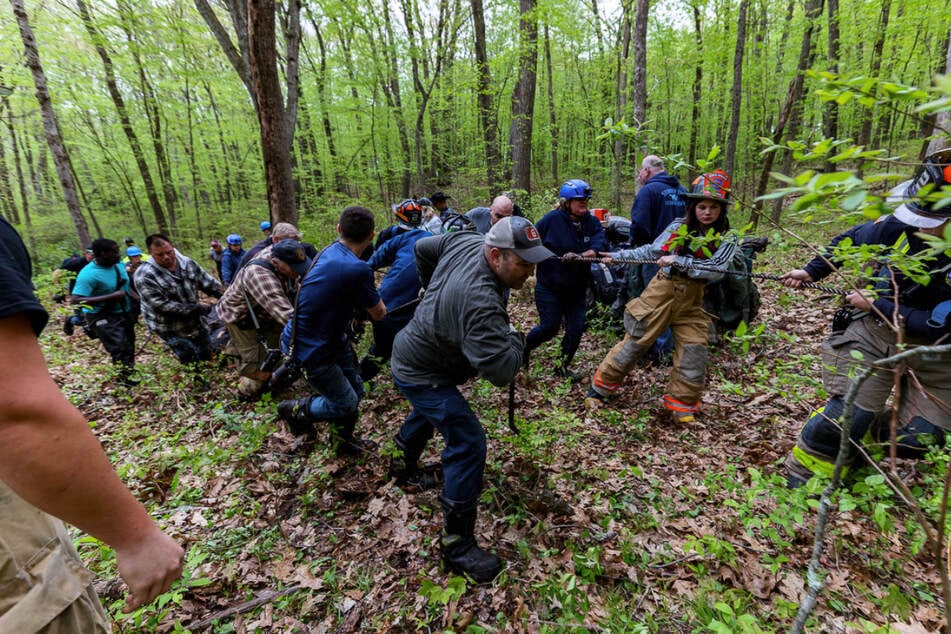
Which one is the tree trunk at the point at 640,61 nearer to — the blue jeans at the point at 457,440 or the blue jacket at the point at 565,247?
the blue jacket at the point at 565,247

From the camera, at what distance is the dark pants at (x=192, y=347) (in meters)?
6.18

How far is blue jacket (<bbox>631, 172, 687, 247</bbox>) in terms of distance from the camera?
541 centimetres

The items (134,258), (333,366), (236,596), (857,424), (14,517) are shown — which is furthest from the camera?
(134,258)

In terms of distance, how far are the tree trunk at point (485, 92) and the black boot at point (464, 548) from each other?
1029 cm

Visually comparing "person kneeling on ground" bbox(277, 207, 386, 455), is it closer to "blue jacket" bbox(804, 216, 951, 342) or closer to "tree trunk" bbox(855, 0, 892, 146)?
"blue jacket" bbox(804, 216, 951, 342)

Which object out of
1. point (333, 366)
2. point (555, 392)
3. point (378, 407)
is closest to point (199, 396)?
point (378, 407)

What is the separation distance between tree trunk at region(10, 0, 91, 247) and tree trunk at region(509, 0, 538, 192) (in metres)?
9.01

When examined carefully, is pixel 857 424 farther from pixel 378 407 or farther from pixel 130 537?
pixel 378 407

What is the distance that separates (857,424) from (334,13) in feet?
41.9

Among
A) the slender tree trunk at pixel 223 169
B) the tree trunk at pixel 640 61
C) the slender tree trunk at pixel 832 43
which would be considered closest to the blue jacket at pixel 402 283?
the tree trunk at pixel 640 61

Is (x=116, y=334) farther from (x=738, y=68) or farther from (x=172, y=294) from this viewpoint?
(x=738, y=68)

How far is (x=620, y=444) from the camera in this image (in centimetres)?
429

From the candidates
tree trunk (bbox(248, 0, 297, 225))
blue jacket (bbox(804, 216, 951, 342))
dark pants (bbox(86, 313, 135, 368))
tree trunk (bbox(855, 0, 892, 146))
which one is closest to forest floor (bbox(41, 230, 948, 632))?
blue jacket (bbox(804, 216, 951, 342))

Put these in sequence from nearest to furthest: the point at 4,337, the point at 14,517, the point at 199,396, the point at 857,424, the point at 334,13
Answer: the point at 4,337
the point at 14,517
the point at 857,424
the point at 199,396
the point at 334,13
